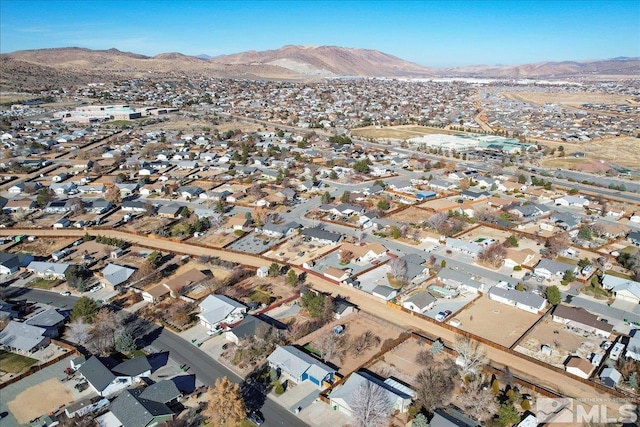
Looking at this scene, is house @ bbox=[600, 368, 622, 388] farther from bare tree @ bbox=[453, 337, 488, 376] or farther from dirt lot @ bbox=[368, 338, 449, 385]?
dirt lot @ bbox=[368, 338, 449, 385]

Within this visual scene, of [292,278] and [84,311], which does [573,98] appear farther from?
[84,311]

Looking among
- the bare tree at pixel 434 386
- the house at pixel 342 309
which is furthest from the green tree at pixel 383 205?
the bare tree at pixel 434 386

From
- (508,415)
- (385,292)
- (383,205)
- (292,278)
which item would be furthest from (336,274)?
(508,415)

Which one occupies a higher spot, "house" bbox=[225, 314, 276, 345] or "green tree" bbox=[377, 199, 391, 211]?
"green tree" bbox=[377, 199, 391, 211]

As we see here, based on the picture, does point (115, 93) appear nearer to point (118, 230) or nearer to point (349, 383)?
point (118, 230)

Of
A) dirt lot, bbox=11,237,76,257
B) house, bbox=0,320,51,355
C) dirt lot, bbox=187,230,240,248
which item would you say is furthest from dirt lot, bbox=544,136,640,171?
house, bbox=0,320,51,355

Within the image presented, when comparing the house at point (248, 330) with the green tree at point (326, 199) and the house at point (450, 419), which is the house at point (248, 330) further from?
the green tree at point (326, 199)

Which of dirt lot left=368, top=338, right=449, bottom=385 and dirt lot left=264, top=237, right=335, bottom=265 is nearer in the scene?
dirt lot left=368, top=338, right=449, bottom=385
